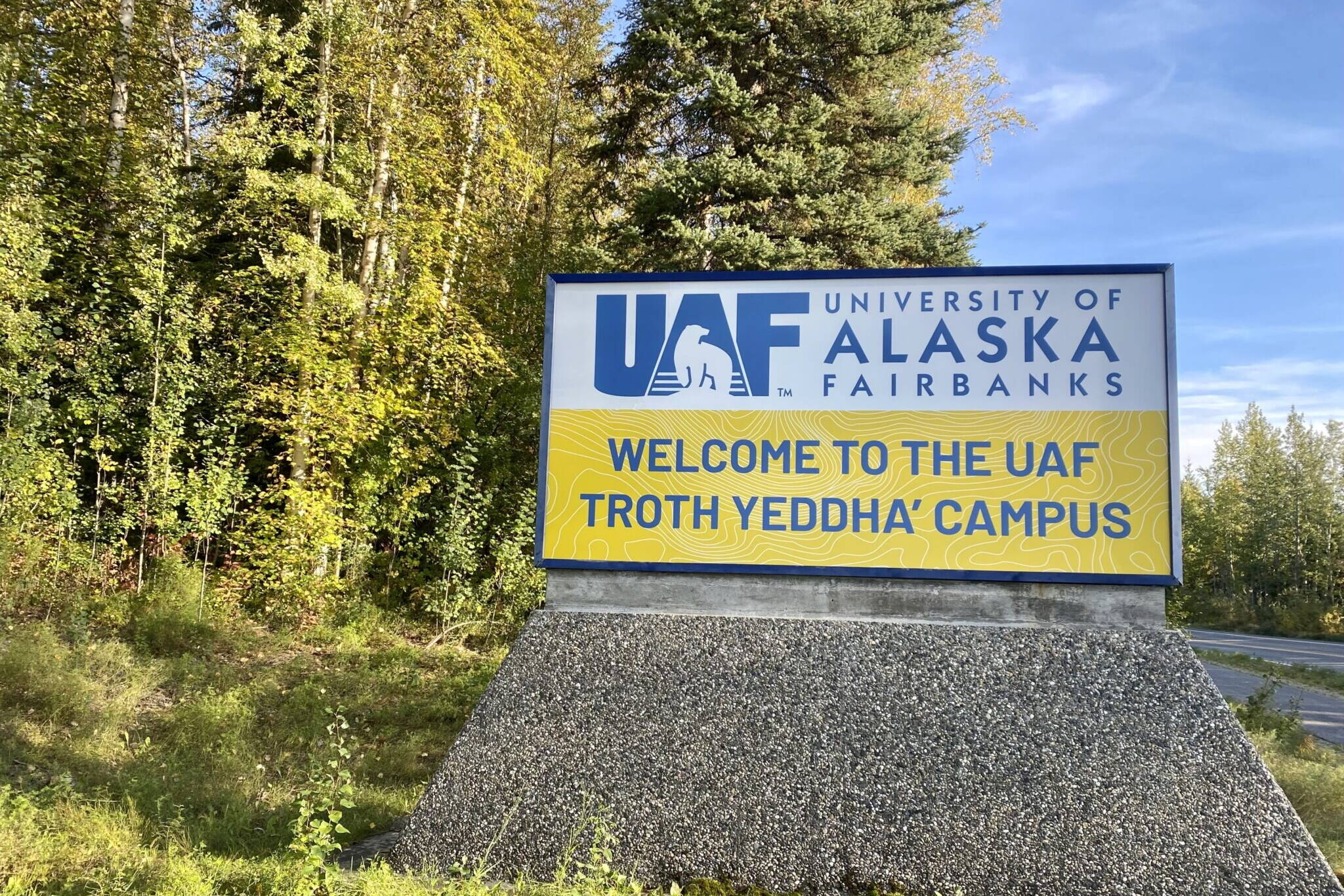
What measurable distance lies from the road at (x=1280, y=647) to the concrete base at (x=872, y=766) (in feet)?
47.0

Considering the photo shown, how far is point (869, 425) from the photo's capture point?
3.81m

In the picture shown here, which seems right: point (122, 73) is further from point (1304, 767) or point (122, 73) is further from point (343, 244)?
point (1304, 767)

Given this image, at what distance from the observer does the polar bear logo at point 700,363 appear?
13.0ft

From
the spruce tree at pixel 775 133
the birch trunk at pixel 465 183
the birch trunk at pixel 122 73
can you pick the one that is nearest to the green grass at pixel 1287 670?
the spruce tree at pixel 775 133

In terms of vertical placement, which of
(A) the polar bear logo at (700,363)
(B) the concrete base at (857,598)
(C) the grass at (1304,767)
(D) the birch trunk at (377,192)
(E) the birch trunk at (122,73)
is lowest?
(C) the grass at (1304,767)

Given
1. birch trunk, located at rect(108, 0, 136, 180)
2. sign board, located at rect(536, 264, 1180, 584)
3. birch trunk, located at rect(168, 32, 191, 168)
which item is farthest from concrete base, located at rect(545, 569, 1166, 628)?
birch trunk, located at rect(168, 32, 191, 168)

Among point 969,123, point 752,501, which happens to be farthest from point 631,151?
point 752,501

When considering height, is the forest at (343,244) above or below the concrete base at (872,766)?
above

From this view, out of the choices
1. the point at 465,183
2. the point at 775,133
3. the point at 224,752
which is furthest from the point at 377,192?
the point at 224,752

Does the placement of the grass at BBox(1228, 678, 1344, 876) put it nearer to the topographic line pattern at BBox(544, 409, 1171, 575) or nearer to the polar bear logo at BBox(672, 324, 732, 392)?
the topographic line pattern at BBox(544, 409, 1171, 575)

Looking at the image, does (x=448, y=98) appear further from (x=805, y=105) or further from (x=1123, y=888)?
(x=1123, y=888)

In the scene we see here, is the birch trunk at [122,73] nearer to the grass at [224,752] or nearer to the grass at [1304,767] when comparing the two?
the grass at [224,752]

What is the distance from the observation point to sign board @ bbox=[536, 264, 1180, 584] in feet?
12.0

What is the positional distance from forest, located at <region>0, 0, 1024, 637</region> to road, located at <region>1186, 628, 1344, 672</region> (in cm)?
1237
